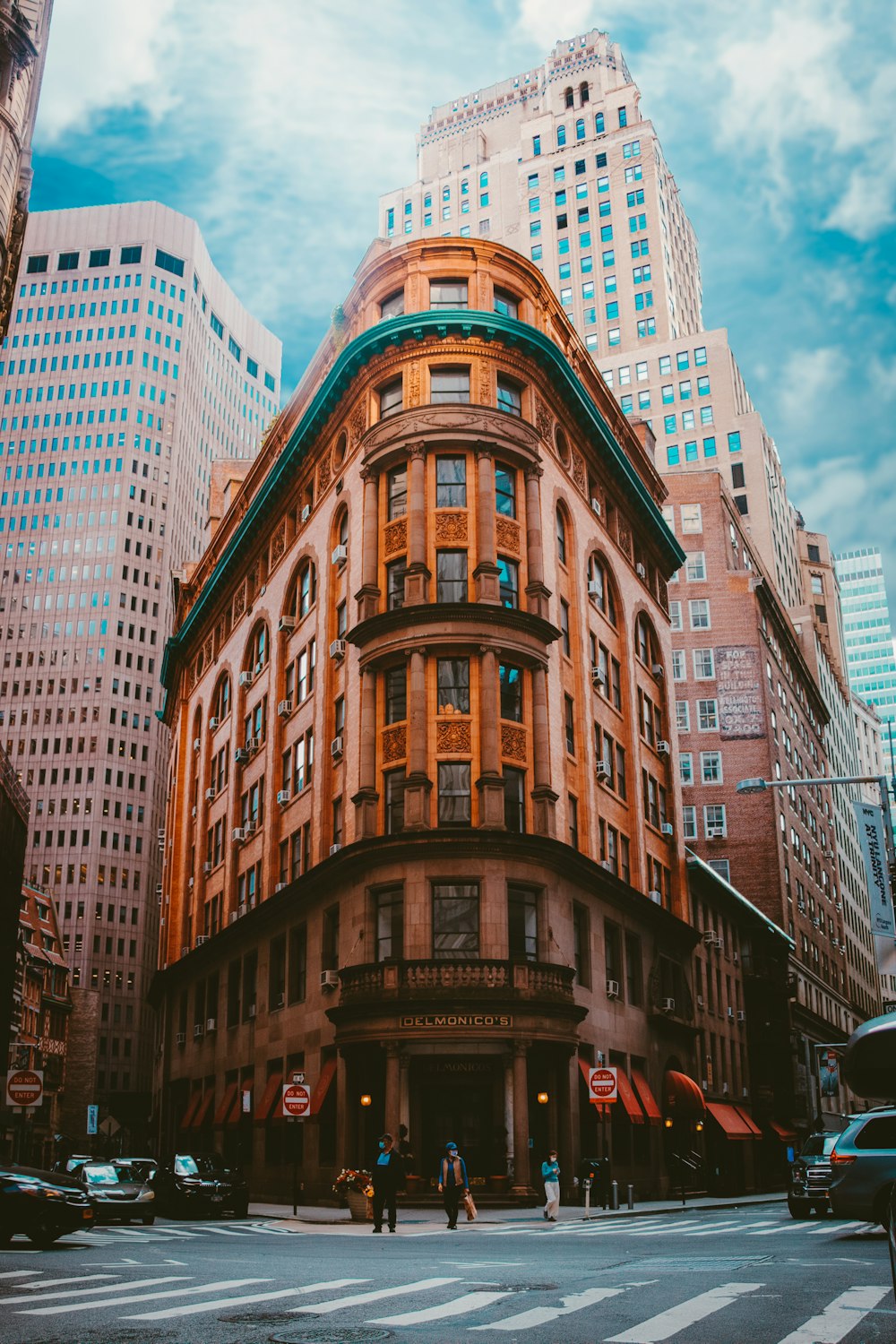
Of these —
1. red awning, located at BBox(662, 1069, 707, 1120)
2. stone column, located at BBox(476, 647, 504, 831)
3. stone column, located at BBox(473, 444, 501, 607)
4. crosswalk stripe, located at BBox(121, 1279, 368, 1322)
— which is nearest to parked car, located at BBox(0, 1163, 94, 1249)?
crosswalk stripe, located at BBox(121, 1279, 368, 1322)

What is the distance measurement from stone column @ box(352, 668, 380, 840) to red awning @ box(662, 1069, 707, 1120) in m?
17.7

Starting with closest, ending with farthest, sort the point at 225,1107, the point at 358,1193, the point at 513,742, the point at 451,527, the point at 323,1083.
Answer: the point at 358,1193, the point at 323,1083, the point at 513,742, the point at 451,527, the point at 225,1107

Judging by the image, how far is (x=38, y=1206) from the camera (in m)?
18.9

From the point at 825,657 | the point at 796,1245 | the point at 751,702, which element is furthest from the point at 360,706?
the point at 825,657

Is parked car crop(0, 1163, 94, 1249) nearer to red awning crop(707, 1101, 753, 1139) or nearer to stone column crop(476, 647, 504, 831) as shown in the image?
stone column crop(476, 647, 504, 831)

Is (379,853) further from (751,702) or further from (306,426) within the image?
(751,702)

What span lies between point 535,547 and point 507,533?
42.1 inches

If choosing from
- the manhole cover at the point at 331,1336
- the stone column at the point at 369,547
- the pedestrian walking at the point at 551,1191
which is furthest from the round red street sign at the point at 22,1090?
the stone column at the point at 369,547

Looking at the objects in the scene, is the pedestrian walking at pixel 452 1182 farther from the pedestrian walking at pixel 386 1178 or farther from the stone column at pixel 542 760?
the stone column at pixel 542 760

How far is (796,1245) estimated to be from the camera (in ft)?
64.5

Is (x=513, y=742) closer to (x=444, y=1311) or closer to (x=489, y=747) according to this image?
(x=489, y=747)

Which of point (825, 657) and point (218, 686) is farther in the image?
point (825, 657)

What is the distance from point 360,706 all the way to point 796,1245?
2292cm

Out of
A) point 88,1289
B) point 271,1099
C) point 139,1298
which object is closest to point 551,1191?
point 271,1099
